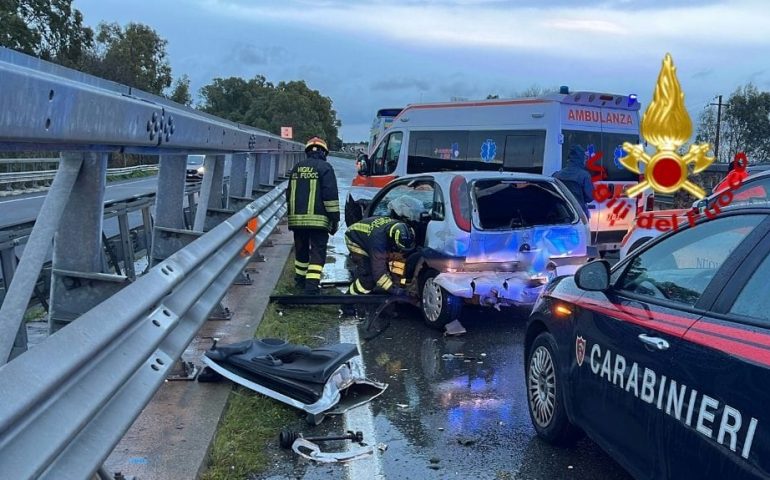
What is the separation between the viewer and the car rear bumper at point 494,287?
723 centimetres

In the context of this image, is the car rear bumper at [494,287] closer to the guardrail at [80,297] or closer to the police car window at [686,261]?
the guardrail at [80,297]

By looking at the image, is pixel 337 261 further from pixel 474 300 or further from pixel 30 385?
pixel 30 385

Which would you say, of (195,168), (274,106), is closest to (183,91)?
(274,106)

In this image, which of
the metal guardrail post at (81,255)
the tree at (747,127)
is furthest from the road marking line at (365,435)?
the tree at (747,127)

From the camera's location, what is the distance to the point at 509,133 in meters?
12.9

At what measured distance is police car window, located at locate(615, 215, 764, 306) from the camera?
331 centimetres

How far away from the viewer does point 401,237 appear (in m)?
8.34

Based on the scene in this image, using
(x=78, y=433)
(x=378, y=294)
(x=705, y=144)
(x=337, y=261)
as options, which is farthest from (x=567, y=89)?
(x=78, y=433)

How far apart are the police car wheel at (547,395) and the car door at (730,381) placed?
4.43 ft

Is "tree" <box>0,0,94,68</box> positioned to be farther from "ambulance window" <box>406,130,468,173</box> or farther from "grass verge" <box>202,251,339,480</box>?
"grass verge" <box>202,251,339,480</box>

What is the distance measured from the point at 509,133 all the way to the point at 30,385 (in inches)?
444

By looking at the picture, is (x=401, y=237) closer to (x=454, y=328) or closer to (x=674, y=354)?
(x=454, y=328)

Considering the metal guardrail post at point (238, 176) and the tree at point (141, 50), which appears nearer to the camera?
the metal guardrail post at point (238, 176)

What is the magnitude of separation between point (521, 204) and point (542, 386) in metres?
3.58
